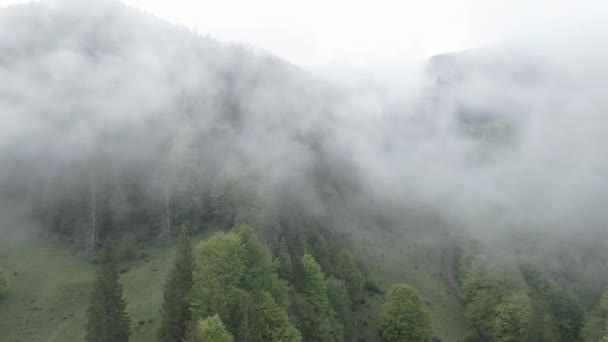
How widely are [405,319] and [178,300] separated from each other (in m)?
45.4

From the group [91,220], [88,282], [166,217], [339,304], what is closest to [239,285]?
[339,304]

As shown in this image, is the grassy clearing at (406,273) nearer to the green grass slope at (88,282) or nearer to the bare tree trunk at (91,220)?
the green grass slope at (88,282)

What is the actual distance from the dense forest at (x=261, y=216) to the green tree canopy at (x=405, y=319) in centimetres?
36

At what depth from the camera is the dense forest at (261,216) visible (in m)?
61.1

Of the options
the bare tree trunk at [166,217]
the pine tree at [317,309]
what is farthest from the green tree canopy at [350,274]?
the bare tree trunk at [166,217]

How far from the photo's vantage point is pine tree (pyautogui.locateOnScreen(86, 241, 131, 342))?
54.9m

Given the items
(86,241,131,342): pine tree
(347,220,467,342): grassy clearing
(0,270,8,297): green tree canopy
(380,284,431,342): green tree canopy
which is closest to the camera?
(86,241,131,342): pine tree

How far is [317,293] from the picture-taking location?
254ft

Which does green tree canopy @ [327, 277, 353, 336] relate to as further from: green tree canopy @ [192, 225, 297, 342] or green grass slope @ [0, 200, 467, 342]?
green tree canopy @ [192, 225, 297, 342]

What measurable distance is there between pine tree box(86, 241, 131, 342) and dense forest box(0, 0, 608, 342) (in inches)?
6.9

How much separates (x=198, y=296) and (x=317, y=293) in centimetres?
2592

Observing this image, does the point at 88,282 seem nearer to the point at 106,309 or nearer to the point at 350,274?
the point at 106,309

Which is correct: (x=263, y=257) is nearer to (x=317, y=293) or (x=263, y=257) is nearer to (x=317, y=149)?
(x=317, y=293)

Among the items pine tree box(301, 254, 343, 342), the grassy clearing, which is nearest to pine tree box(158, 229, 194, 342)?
pine tree box(301, 254, 343, 342)
